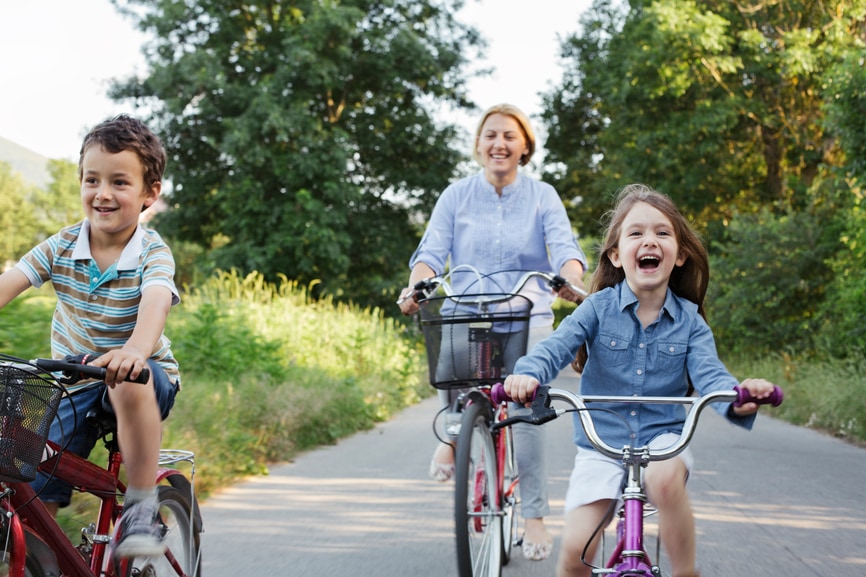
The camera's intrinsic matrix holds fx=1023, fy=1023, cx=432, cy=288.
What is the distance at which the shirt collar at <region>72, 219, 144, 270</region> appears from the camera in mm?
3281

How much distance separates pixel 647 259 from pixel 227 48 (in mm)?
28078

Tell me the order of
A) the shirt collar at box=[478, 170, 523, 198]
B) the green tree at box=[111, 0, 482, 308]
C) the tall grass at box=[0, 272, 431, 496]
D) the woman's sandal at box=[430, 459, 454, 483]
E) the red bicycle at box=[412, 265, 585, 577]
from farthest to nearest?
1. the green tree at box=[111, 0, 482, 308]
2. the tall grass at box=[0, 272, 431, 496]
3. the shirt collar at box=[478, 170, 523, 198]
4. the woman's sandal at box=[430, 459, 454, 483]
5. the red bicycle at box=[412, 265, 585, 577]

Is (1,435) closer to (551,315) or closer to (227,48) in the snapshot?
(551,315)

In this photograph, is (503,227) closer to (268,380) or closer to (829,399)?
(268,380)

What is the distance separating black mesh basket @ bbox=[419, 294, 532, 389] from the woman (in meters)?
0.46

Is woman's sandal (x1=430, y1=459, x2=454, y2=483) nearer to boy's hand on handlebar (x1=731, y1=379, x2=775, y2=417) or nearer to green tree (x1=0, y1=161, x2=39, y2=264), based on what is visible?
boy's hand on handlebar (x1=731, y1=379, x2=775, y2=417)

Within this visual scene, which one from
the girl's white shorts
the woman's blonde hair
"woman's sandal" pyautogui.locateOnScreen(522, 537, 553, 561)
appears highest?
the woman's blonde hair

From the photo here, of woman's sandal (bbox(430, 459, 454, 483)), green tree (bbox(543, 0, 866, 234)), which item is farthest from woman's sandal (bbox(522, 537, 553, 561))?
green tree (bbox(543, 0, 866, 234))

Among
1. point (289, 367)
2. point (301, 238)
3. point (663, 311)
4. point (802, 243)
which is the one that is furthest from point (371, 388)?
point (301, 238)

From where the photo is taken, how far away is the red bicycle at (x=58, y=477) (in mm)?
2555

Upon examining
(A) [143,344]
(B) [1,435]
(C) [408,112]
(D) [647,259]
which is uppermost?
(C) [408,112]

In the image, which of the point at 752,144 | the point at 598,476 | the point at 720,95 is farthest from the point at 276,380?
the point at 752,144

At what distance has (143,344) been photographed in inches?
118

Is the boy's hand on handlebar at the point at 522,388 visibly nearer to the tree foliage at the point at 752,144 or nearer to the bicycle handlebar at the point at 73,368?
the bicycle handlebar at the point at 73,368
